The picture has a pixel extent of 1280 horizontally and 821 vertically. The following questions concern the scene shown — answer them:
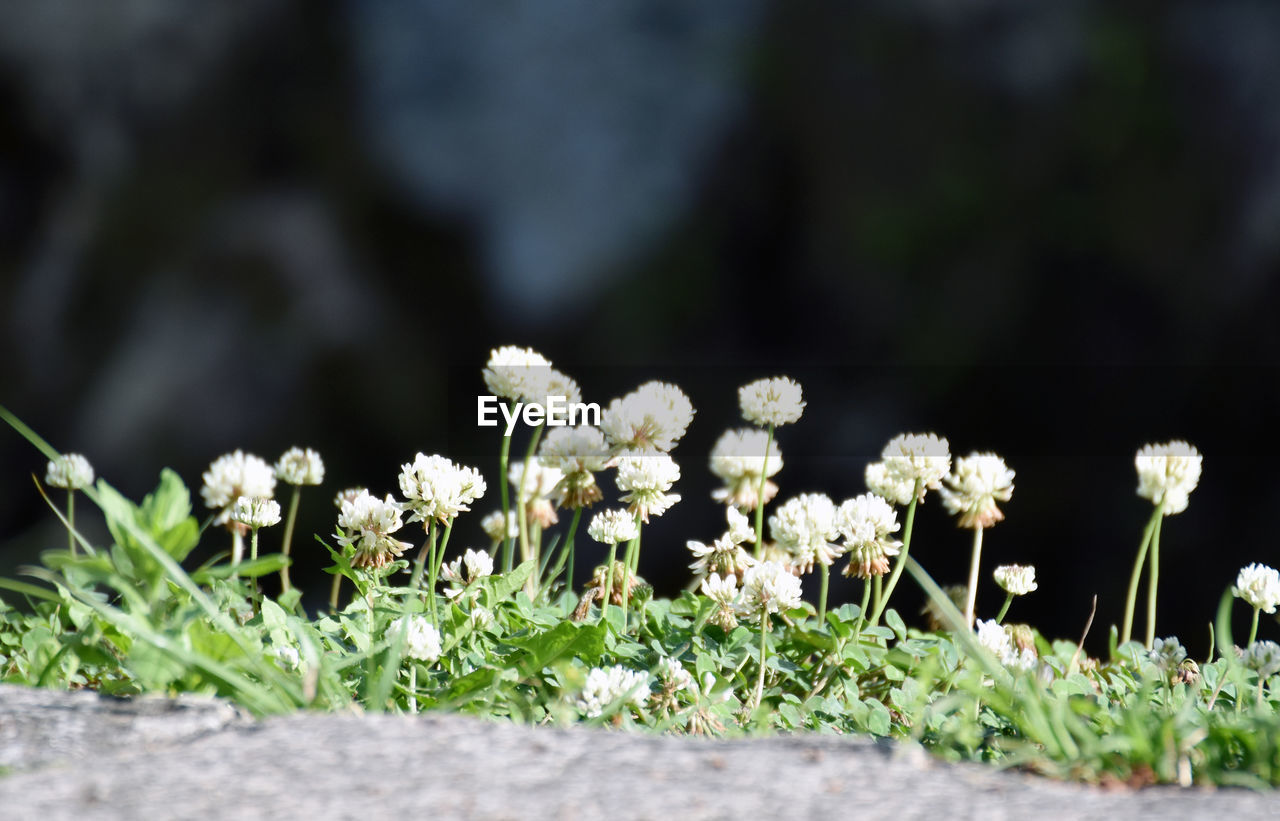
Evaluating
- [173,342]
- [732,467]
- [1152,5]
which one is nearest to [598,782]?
[732,467]

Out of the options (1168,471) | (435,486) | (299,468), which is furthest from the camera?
(299,468)

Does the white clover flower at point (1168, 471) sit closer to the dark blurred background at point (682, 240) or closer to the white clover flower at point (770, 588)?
the white clover flower at point (770, 588)

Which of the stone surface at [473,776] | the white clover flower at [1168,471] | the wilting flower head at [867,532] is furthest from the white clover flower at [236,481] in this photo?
the white clover flower at [1168,471]

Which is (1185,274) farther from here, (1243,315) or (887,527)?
(887,527)

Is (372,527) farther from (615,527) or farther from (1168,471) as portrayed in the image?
(1168,471)

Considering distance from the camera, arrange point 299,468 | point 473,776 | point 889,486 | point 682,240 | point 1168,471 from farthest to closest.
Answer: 1. point 682,240
2. point 299,468
3. point 889,486
4. point 1168,471
5. point 473,776

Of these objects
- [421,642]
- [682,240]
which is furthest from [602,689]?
[682,240]
